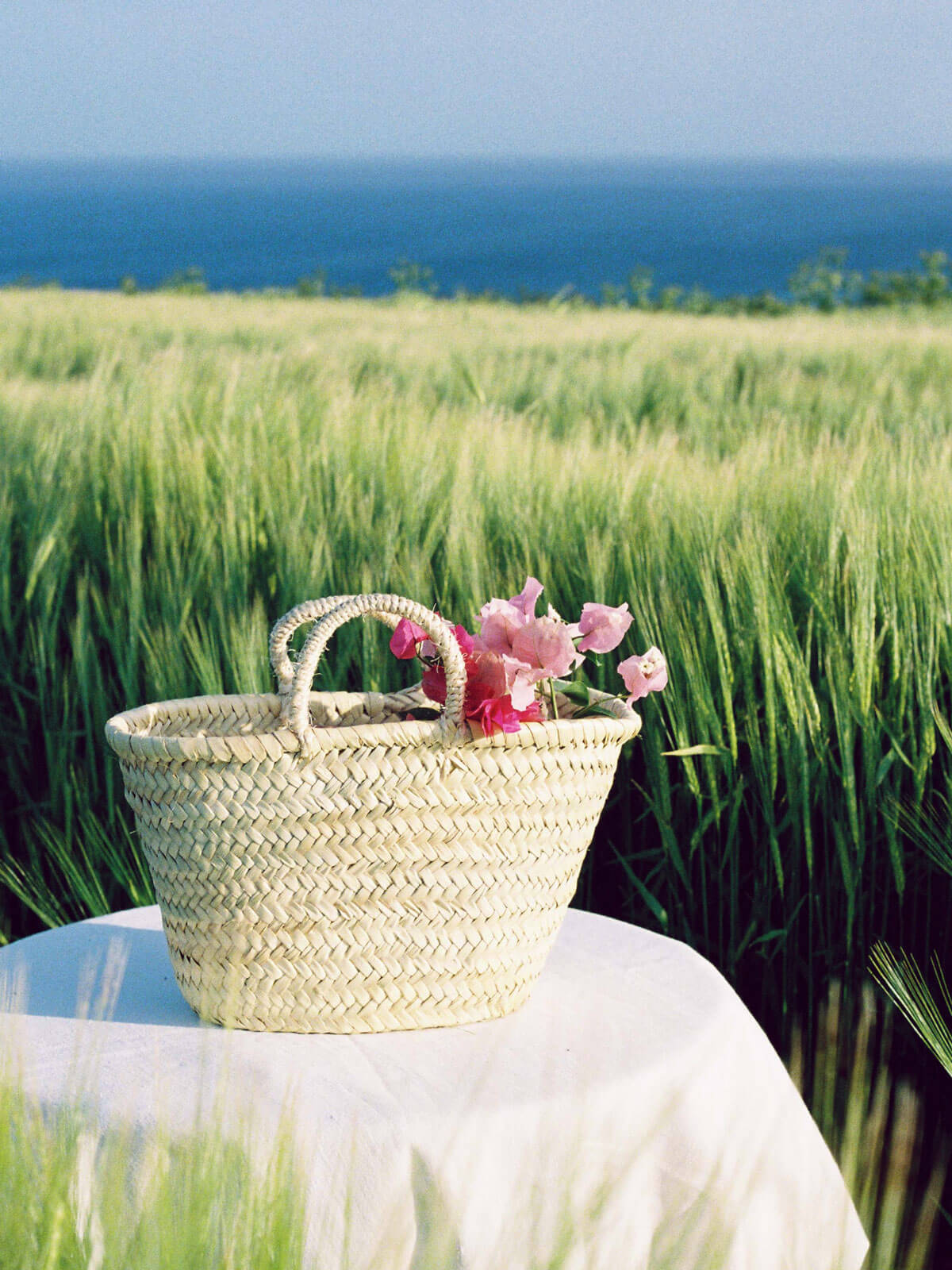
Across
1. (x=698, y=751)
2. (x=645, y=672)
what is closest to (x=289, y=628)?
(x=645, y=672)

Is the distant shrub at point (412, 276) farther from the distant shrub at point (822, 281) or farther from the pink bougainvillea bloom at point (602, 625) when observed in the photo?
the pink bougainvillea bloom at point (602, 625)

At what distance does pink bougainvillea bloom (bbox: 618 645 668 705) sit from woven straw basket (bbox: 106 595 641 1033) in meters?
0.03

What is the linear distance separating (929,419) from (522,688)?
2.42m

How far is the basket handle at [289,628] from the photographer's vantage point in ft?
3.50

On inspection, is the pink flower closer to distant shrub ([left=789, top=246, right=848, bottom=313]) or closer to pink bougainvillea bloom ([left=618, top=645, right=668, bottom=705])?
pink bougainvillea bloom ([left=618, top=645, right=668, bottom=705])

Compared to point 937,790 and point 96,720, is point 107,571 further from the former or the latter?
point 937,790

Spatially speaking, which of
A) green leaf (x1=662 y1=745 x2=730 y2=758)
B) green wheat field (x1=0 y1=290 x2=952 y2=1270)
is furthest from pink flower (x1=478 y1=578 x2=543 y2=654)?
green wheat field (x1=0 y1=290 x2=952 y2=1270)

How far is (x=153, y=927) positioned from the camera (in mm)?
1301

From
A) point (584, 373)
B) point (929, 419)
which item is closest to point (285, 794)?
point (929, 419)

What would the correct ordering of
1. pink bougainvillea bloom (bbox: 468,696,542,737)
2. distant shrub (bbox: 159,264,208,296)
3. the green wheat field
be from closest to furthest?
1. pink bougainvillea bloom (bbox: 468,696,542,737)
2. the green wheat field
3. distant shrub (bbox: 159,264,208,296)

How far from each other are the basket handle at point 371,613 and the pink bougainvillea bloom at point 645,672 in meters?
0.15

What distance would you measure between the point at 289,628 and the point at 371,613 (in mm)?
72

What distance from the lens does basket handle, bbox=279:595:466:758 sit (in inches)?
39.5

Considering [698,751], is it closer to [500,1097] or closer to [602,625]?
[602,625]
